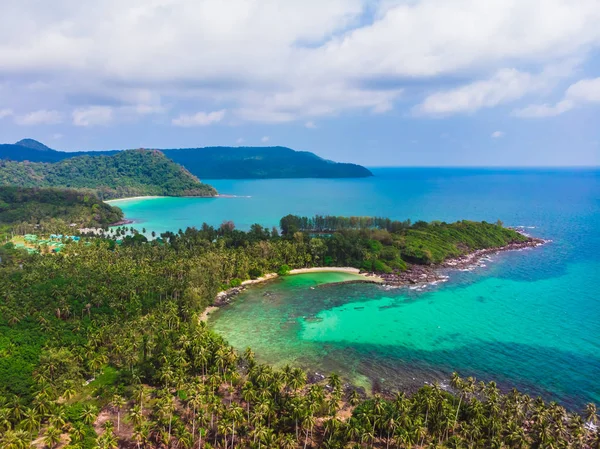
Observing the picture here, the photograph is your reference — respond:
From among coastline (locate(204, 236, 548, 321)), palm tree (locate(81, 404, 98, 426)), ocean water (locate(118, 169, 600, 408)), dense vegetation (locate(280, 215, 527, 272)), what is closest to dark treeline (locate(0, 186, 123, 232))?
dense vegetation (locate(280, 215, 527, 272))

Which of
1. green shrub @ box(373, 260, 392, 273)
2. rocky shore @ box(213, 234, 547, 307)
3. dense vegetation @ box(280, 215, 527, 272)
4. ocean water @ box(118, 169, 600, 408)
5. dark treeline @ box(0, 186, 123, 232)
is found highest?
dark treeline @ box(0, 186, 123, 232)

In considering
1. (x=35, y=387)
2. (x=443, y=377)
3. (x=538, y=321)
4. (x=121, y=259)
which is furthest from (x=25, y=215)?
(x=538, y=321)

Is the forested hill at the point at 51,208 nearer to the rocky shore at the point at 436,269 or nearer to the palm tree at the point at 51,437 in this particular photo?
the rocky shore at the point at 436,269

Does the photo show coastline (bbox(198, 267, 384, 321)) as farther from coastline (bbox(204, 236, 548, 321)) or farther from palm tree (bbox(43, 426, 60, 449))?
palm tree (bbox(43, 426, 60, 449))

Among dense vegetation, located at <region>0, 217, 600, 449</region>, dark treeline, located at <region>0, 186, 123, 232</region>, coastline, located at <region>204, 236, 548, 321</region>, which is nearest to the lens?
dense vegetation, located at <region>0, 217, 600, 449</region>

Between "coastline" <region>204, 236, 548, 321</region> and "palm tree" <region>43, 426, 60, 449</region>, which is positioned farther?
"coastline" <region>204, 236, 548, 321</region>

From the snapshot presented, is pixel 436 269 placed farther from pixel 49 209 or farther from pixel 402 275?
pixel 49 209
